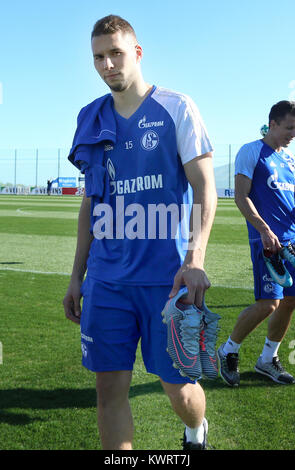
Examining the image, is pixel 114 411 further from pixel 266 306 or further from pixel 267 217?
pixel 267 217

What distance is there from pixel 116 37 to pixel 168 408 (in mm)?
2460

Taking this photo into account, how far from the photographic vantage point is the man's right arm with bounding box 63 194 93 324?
8.95 ft

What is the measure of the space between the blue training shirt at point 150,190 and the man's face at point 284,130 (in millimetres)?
1956

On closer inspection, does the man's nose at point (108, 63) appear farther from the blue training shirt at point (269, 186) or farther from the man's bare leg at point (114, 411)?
the blue training shirt at point (269, 186)

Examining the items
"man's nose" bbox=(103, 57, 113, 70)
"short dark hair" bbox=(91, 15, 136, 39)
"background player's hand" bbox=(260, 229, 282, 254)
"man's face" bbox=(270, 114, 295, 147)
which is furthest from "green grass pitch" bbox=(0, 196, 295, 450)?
"short dark hair" bbox=(91, 15, 136, 39)

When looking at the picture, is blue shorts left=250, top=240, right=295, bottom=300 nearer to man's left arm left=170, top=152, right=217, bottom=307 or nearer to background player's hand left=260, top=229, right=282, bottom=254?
background player's hand left=260, top=229, right=282, bottom=254

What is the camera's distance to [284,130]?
13.7ft

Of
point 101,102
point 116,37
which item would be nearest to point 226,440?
point 101,102

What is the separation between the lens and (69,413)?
11.3ft

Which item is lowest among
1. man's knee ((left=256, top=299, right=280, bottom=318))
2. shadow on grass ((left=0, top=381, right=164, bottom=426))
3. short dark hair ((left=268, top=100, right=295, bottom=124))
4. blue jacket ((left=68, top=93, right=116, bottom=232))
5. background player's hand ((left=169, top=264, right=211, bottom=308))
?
shadow on grass ((left=0, top=381, right=164, bottom=426))

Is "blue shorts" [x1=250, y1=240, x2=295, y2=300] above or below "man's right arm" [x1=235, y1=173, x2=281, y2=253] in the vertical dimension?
below

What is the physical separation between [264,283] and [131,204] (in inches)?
77.3

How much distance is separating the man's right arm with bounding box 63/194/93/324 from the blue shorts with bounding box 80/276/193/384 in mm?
260

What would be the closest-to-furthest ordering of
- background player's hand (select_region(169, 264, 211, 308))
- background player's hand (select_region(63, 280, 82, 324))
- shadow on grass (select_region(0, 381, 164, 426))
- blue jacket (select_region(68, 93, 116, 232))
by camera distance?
1. background player's hand (select_region(169, 264, 211, 308))
2. blue jacket (select_region(68, 93, 116, 232))
3. background player's hand (select_region(63, 280, 82, 324))
4. shadow on grass (select_region(0, 381, 164, 426))
